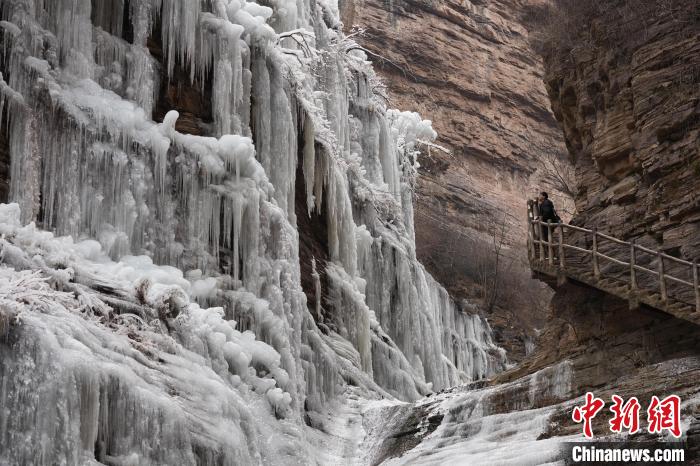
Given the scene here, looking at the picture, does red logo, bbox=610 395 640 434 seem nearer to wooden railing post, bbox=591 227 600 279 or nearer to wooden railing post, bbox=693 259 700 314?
wooden railing post, bbox=693 259 700 314

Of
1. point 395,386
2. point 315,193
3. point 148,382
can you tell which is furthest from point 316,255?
point 148,382

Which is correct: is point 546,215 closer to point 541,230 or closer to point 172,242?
point 541,230

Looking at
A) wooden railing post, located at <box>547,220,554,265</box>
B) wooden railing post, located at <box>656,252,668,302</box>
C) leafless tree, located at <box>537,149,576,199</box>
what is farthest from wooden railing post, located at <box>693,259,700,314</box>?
leafless tree, located at <box>537,149,576,199</box>

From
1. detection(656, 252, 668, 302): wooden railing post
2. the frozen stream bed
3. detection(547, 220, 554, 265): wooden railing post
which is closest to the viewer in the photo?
the frozen stream bed

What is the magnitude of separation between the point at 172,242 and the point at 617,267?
7.33 meters

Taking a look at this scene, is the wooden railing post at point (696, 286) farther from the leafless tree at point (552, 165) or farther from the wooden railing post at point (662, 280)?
the leafless tree at point (552, 165)

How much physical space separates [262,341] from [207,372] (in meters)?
3.08

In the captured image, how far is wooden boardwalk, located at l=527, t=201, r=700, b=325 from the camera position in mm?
16172

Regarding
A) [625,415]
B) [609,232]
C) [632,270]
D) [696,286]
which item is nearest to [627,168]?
[609,232]

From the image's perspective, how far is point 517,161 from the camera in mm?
43656

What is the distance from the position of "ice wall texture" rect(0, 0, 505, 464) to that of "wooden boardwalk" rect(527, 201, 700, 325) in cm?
408

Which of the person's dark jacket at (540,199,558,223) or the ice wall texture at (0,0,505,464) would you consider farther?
the person's dark jacket at (540,199,558,223)

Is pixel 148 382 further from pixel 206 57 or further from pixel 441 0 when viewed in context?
pixel 441 0

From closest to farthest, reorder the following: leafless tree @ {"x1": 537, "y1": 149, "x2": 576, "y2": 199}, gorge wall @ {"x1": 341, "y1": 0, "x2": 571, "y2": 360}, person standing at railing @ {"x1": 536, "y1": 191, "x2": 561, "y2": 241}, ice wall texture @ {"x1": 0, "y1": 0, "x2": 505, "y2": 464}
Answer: ice wall texture @ {"x1": 0, "y1": 0, "x2": 505, "y2": 464}, person standing at railing @ {"x1": 536, "y1": 191, "x2": 561, "y2": 241}, gorge wall @ {"x1": 341, "y1": 0, "x2": 571, "y2": 360}, leafless tree @ {"x1": 537, "y1": 149, "x2": 576, "y2": 199}
